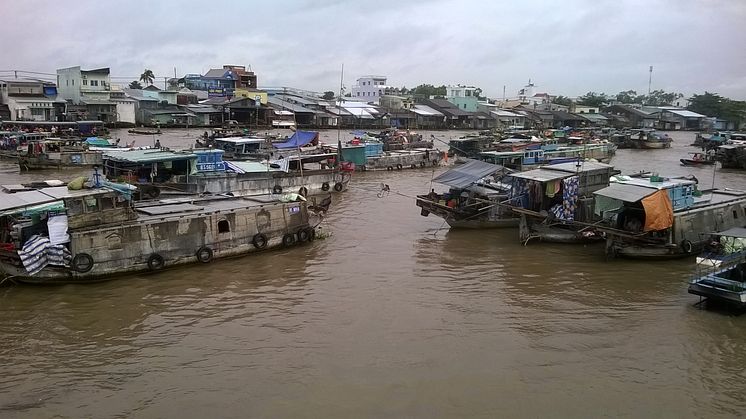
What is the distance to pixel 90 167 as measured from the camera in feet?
113

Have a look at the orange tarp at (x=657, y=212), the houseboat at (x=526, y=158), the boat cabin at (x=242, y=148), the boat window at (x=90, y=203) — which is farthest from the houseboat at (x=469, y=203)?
the boat cabin at (x=242, y=148)

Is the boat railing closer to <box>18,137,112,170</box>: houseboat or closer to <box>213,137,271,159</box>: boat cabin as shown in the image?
<box>213,137,271,159</box>: boat cabin

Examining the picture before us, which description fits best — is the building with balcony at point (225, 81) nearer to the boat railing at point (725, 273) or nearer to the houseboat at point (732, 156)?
the houseboat at point (732, 156)

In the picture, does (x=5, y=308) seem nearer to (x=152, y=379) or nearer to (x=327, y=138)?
(x=152, y=379)

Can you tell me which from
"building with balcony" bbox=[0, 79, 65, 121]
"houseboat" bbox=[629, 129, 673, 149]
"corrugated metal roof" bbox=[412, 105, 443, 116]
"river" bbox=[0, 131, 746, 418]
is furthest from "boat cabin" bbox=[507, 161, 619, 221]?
"corrugated metal roof" bbox=[412, 105, 443, 116]

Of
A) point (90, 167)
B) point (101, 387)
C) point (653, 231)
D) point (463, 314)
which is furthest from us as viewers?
point (90, 167)

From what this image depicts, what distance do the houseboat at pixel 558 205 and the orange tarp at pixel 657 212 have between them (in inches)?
72.7

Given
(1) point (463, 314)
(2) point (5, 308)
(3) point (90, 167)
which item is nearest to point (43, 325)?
(2) point (5, 308)

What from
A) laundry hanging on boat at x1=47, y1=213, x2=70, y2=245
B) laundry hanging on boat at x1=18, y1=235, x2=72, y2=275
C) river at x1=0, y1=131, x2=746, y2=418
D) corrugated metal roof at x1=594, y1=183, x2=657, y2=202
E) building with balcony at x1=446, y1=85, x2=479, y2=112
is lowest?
river at x1=0, y1=131, x2=746, y2=418

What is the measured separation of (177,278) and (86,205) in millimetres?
2906

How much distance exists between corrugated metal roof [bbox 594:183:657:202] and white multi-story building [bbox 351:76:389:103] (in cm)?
8118

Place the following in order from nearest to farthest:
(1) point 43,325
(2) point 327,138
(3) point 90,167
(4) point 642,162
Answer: (1) point 43,325
(3) point 90,167
(4) point 642,162
(2) point 327,138

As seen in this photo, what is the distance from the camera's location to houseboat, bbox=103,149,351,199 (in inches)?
891

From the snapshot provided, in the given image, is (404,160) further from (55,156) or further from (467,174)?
(55,156)
